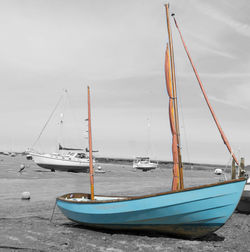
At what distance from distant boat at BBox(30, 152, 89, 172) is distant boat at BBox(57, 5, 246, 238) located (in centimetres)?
4549

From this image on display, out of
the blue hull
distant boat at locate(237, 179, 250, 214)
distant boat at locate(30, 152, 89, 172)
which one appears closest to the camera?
the blue hull

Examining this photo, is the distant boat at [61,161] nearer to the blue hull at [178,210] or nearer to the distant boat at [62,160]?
the distant boat at [62,160]

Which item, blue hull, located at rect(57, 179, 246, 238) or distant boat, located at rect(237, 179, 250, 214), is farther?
distant boat, located at rect(237, 179, 250, 214)

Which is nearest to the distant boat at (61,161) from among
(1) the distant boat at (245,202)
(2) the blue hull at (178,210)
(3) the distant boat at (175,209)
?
(1) the distant boat at (245,202)

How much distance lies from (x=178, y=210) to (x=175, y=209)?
0.11 meters

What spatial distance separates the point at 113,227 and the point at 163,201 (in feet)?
9.01

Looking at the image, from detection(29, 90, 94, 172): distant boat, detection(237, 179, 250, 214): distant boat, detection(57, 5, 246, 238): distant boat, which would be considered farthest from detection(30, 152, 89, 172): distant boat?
detection(57, 5, 246, 238): distant boat

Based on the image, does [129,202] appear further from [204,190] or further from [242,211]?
[242,211]

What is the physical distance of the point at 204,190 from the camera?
9344mm

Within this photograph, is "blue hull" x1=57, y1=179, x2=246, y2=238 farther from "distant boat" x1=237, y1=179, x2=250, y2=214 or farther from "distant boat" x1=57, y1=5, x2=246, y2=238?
"distant boat" x1=237, y1=179, x2=250, y2=214

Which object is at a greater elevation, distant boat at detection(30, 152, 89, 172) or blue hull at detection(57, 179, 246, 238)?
blue hull at detection(57, 179, 246, 238)

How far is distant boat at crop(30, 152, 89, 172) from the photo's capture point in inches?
2202

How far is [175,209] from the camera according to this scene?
9.66 m

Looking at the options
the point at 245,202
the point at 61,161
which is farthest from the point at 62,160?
the point at 245,202
